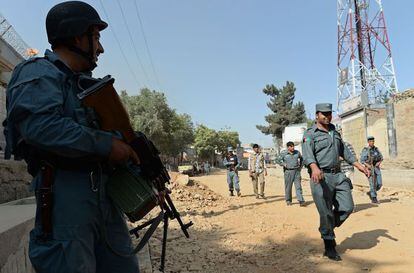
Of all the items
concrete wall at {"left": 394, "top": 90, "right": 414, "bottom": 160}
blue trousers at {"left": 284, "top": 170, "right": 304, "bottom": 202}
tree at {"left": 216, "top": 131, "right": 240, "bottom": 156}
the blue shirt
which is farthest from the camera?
tree at {"left": 216, "top": 131, "right": 240, "bottom": 156}

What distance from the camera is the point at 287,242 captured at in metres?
6.15

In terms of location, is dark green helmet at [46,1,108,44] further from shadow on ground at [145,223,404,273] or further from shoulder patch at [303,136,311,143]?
shoulder patch at [303,136,311,143]

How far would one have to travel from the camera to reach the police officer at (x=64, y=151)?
164 centimetres

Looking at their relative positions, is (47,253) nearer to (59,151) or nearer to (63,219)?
(63,219)

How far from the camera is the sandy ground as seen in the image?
16.1ft

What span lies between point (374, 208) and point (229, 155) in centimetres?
620

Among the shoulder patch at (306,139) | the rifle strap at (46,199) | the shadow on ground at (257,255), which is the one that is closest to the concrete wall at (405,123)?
the shadow on ground at (257,255)

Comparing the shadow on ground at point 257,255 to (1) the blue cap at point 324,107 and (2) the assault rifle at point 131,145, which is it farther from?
(2) the assault rifle at point 131,145

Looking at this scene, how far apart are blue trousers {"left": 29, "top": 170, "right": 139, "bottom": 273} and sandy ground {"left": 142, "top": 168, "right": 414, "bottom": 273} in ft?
11.0

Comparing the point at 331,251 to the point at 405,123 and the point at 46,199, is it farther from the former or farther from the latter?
the point at 405,123

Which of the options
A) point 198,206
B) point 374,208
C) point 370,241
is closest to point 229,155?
point 198,206

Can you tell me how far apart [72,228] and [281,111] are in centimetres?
6590

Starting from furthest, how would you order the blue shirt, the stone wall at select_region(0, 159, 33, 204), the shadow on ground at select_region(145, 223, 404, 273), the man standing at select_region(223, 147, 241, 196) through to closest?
the man standing at select_region(223, 147, 241, 196)
the stone wall at select_region(0, 159, 33, 204)
the shadow on ground at select_region(145, 223, 404, 273)
the blue shirt

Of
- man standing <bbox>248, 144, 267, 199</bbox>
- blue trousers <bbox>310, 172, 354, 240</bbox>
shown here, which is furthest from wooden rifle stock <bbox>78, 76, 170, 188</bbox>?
man standing <bbox>248, 144, 267, 199</bbox>
